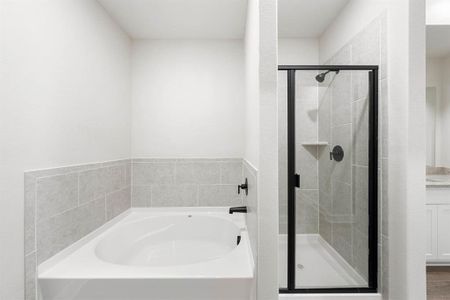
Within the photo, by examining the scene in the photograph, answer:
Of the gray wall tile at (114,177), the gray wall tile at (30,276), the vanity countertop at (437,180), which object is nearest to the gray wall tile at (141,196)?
the gray wall tile at (114,177)

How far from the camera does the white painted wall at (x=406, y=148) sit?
4.61 feet

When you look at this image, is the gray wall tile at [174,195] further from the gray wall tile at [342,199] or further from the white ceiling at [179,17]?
the white ceiling at [179,17]

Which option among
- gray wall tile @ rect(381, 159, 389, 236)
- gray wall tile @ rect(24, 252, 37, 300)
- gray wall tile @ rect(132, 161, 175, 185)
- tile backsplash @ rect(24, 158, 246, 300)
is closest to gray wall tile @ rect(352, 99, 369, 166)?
gray wall tile @ rect(381, 159, 389, 236)

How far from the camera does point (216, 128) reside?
2682mm

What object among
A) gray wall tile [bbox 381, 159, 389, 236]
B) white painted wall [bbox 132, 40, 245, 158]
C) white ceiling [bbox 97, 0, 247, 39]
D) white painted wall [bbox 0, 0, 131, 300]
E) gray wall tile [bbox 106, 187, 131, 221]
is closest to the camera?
white painted wall [bbox 0, 0, 131, 300]

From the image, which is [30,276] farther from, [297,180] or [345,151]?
[345,151]

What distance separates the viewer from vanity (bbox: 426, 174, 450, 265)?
8.23ft

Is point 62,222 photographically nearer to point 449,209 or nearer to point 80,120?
point 80,120

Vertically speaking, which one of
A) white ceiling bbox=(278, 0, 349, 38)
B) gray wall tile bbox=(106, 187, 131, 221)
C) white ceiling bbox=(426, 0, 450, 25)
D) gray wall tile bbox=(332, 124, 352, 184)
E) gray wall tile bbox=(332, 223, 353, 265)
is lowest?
gray wall tile bbox=(332, 223, 353, 265)

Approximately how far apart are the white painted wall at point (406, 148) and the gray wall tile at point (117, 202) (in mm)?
2107

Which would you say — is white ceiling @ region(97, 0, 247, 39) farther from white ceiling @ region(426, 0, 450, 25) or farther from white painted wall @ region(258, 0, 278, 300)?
white ceiling @ region(426, 0, 450, 25)

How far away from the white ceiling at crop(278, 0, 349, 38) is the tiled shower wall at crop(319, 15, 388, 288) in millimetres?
452

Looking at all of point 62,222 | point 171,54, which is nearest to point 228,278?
point 62,222

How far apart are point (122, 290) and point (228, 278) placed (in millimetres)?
563
